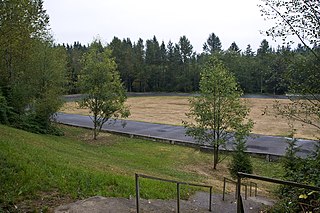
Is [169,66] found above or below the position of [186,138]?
above

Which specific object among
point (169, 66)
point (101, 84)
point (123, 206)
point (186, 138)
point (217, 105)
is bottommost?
point (186, 138)

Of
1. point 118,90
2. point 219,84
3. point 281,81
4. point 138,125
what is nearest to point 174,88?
point 138,125

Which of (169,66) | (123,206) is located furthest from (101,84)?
(169,66)

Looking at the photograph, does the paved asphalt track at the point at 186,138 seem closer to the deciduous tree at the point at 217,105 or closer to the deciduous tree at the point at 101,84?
the deciduous tree at the point at 217,105

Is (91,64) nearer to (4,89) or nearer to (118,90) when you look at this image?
(118,90)

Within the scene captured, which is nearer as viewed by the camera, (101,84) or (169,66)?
(101,84)

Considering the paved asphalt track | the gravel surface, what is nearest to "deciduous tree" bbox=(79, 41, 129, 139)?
the paved asphalt track

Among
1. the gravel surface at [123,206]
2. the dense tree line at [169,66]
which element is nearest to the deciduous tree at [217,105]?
the gravel surface at [123,206]

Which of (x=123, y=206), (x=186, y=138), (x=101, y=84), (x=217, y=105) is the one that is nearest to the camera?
(x=123, y=206)

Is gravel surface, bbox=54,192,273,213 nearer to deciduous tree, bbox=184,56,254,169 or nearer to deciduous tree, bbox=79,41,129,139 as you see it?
deciduous tree, bbox=184,56,254,169

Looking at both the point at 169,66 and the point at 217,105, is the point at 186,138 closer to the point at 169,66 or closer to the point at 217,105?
the point at 217,105

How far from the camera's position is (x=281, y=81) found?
9.55 m

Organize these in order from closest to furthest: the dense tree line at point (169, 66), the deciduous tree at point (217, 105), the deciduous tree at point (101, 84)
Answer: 1. the deciduous tree at point (217, 105)
2. the deciduous tree at point (101, 84)
3. the dense tree line at point (169, 66)

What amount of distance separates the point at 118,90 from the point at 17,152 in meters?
16.0
